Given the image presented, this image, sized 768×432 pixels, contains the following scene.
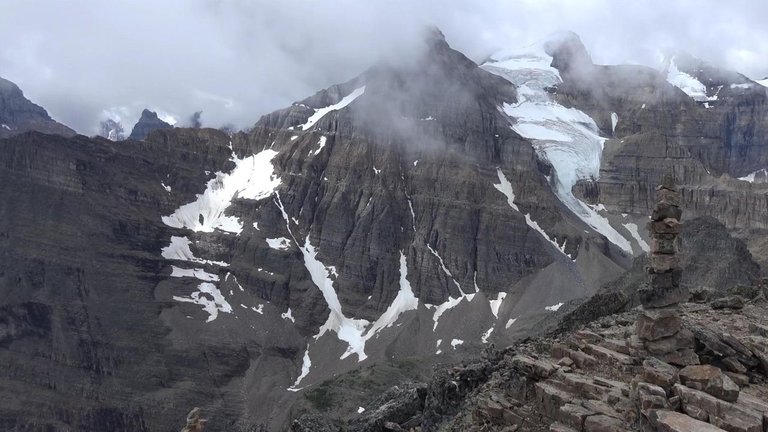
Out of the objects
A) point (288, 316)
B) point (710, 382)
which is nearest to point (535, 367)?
point (710, 382)

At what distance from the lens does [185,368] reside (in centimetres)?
14988

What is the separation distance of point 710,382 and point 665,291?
5935 millimetres

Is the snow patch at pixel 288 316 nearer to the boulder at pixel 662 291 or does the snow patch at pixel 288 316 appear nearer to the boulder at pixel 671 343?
the boulder at pixel 662 291

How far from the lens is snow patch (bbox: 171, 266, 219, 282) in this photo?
178 m

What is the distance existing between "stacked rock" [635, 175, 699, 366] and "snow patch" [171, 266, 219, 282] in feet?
545

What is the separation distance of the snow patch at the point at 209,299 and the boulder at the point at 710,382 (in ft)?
512

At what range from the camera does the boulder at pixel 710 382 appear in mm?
16844

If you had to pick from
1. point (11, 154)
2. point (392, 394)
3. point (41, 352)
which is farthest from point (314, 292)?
point (392, 394)

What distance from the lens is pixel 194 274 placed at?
180 meters

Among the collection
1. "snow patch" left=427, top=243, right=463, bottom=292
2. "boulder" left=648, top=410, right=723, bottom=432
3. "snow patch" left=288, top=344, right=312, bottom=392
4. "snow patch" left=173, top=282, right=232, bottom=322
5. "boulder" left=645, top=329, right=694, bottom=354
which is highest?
"snow patch" left=427, top=243, right=463, bottom=292

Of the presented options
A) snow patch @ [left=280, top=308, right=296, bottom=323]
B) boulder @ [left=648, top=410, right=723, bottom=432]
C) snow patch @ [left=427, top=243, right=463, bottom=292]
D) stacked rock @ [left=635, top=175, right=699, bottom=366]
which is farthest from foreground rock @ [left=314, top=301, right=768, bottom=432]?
snow patch @ [left=427, top=243, right=463, bottom=292]

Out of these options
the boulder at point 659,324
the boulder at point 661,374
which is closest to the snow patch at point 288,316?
the boulder at point 659,324

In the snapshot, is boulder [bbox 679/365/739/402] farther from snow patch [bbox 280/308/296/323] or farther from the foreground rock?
snow patch [bbox 280/308/296/323]

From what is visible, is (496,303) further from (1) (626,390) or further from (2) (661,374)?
(2) (661,374)
